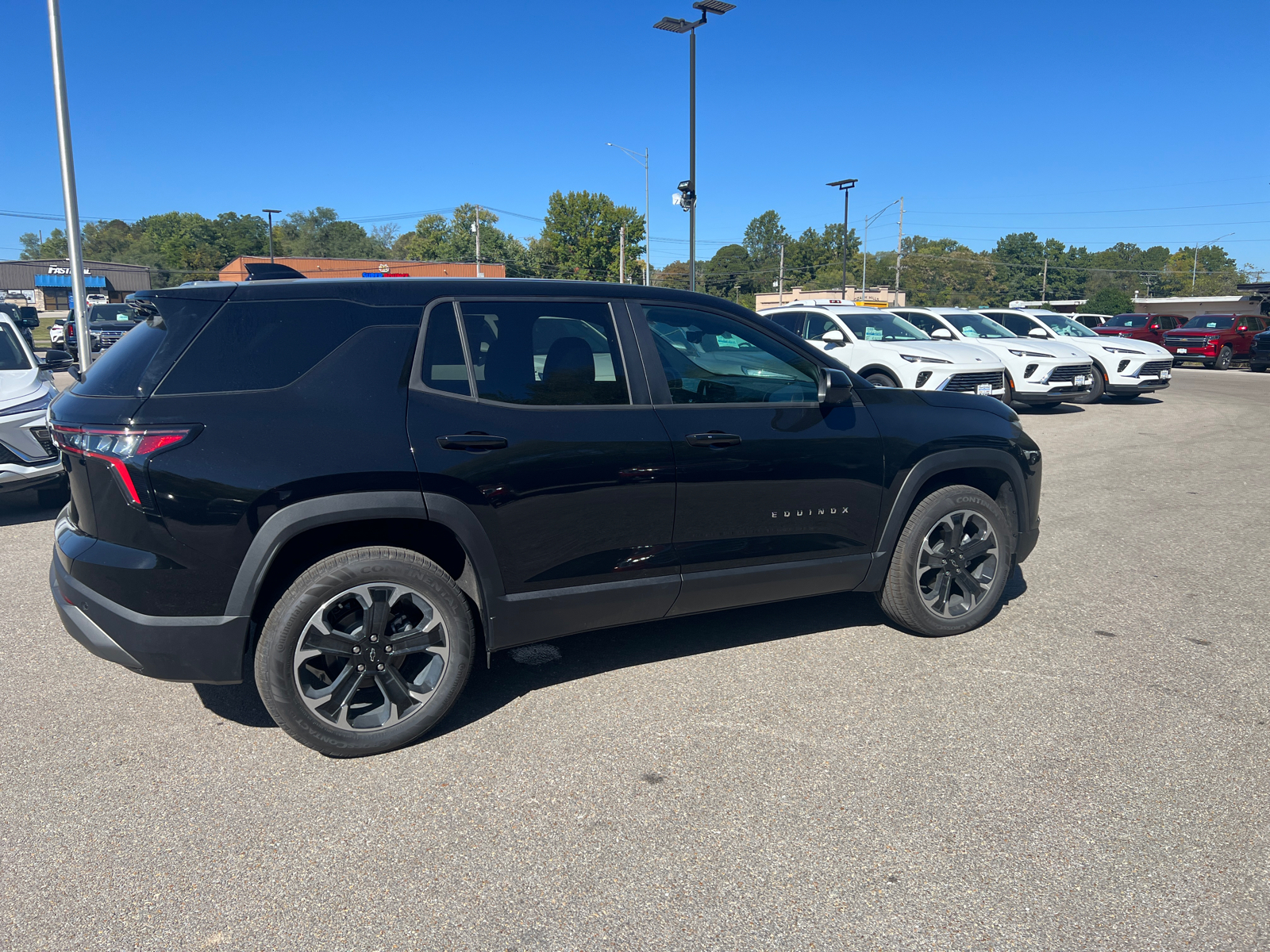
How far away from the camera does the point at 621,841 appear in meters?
2.80

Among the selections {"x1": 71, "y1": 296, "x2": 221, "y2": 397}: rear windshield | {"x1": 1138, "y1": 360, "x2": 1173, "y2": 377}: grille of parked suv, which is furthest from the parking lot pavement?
{"x1": 1138, "y1": 360, "x2": 1173, "y2": 377}: grille of parked suv

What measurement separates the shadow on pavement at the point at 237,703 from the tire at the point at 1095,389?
14.4 m

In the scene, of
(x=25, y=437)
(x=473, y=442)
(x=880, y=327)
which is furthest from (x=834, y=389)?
(x=880, y=327)

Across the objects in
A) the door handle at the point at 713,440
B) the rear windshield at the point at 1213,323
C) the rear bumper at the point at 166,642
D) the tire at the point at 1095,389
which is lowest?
the rear bumper at the point at 166,642

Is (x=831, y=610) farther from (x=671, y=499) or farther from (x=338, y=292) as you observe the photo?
(x=338, y=292)

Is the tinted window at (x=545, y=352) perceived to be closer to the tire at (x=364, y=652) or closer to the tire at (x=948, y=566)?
the tire at (x=364, y=652)

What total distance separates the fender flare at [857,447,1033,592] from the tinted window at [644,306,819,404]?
2.17ft

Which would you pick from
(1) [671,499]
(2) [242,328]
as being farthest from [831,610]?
(2) [242,328]

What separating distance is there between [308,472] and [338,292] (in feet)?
2.53

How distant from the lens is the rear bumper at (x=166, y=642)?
3.06 m

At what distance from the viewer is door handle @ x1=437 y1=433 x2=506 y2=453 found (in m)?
3.31

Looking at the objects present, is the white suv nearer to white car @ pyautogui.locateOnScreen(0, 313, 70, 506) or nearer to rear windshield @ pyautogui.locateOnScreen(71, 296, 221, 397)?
white car @ pyautogui.locateOnScreen(0, 313, 70, 506)

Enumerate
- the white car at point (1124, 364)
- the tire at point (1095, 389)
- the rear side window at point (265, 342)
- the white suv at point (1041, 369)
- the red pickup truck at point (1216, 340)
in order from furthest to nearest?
the red pickup truck at point (1216, 340) → the white car at point (1124, 364) → the tire at point (1095, 389) → the white suv at point (1041, 369) → the rear side window at point (265, 342)

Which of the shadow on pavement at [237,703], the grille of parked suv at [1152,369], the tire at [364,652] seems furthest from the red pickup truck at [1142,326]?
the shadow on pavement at [237,703]
